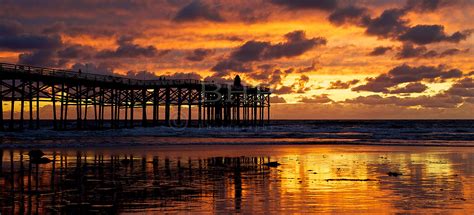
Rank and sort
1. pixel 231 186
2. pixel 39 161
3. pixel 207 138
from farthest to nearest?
pixel 207 138
pixel 39 161
pixel 231 186

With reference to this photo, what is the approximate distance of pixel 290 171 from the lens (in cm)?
1975

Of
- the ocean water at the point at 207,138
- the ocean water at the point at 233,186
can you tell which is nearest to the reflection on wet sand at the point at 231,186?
the ocean water at the point at 233,186

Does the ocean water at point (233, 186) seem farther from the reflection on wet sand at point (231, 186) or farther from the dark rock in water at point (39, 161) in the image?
the dark rock in water at point (39, 161)

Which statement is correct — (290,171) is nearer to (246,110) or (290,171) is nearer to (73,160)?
(73,160)

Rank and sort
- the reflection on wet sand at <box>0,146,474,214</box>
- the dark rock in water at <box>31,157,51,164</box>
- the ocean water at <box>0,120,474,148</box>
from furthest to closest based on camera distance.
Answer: the ocean water at <box>0,120,474,148</box>, the dark rock in water at <box>31,157,51,164</box>, the reflection on wet sand at <box>0,146,474,214</box>

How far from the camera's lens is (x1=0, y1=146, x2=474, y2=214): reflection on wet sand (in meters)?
12.4

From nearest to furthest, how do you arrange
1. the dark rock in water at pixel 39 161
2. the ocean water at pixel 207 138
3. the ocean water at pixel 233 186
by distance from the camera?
the ocean water at pixel 233 186 < the dark rock in water at pixel 39 161 < the ocean water at pixel 207 138

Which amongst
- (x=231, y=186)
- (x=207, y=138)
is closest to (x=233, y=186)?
(x=231, y=186)

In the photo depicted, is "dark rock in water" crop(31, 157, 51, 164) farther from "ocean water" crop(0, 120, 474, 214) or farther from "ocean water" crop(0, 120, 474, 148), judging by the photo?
"ocean water" crop(0, 120, 474, 148)

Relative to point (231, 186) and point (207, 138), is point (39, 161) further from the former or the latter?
point (207, 138)

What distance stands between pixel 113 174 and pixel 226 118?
5365 centimetres

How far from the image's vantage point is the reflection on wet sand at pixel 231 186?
12.4m

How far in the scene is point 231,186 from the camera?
51.6 feet

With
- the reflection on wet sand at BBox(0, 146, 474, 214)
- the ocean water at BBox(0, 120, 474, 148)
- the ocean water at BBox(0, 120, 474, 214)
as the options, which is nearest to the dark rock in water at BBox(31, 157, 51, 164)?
the reflection on wet sand at BBox(0, 146, 474, 214)
